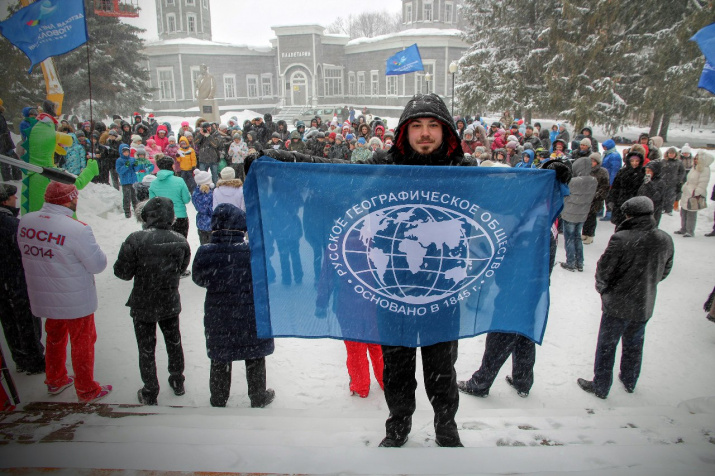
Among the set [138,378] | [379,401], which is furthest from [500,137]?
[138,378]

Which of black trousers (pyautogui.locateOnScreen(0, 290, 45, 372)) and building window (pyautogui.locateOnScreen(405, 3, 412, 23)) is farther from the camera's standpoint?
building window (pyautogui.locateOnScreen(405, 3, 412, 23))

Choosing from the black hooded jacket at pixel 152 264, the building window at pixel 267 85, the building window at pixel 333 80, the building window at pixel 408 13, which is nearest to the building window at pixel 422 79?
the building window at pixel 408 13

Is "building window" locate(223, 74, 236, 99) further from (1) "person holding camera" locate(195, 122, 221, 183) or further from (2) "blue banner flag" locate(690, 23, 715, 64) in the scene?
(2) "blue banner flag" locate(690, 23, 715, 64)

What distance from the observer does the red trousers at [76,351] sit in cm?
368

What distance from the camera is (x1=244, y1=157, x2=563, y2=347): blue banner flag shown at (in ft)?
8.77

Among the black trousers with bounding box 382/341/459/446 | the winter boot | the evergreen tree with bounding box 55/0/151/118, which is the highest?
the evergreen tree with bounding box 55/0/151/118

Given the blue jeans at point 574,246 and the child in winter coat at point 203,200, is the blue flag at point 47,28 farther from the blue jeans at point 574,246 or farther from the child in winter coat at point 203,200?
the blue jeans at point 574,246

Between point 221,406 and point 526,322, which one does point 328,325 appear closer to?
point 526,322

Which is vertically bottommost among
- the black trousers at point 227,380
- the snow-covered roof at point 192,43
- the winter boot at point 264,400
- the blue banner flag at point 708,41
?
the winter boot at point 264,400

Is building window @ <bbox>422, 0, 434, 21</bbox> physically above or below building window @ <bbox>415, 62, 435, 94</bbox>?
above

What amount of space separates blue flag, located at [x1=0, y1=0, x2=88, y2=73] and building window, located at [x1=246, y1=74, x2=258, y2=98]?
39754 millimetres

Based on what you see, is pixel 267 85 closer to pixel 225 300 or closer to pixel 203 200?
pixel 203 200

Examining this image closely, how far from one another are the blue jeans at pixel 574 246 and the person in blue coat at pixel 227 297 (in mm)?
6034

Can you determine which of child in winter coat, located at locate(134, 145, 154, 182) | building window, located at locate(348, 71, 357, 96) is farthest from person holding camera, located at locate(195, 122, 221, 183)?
building window, located at locate(348, 71, 357, 96)
